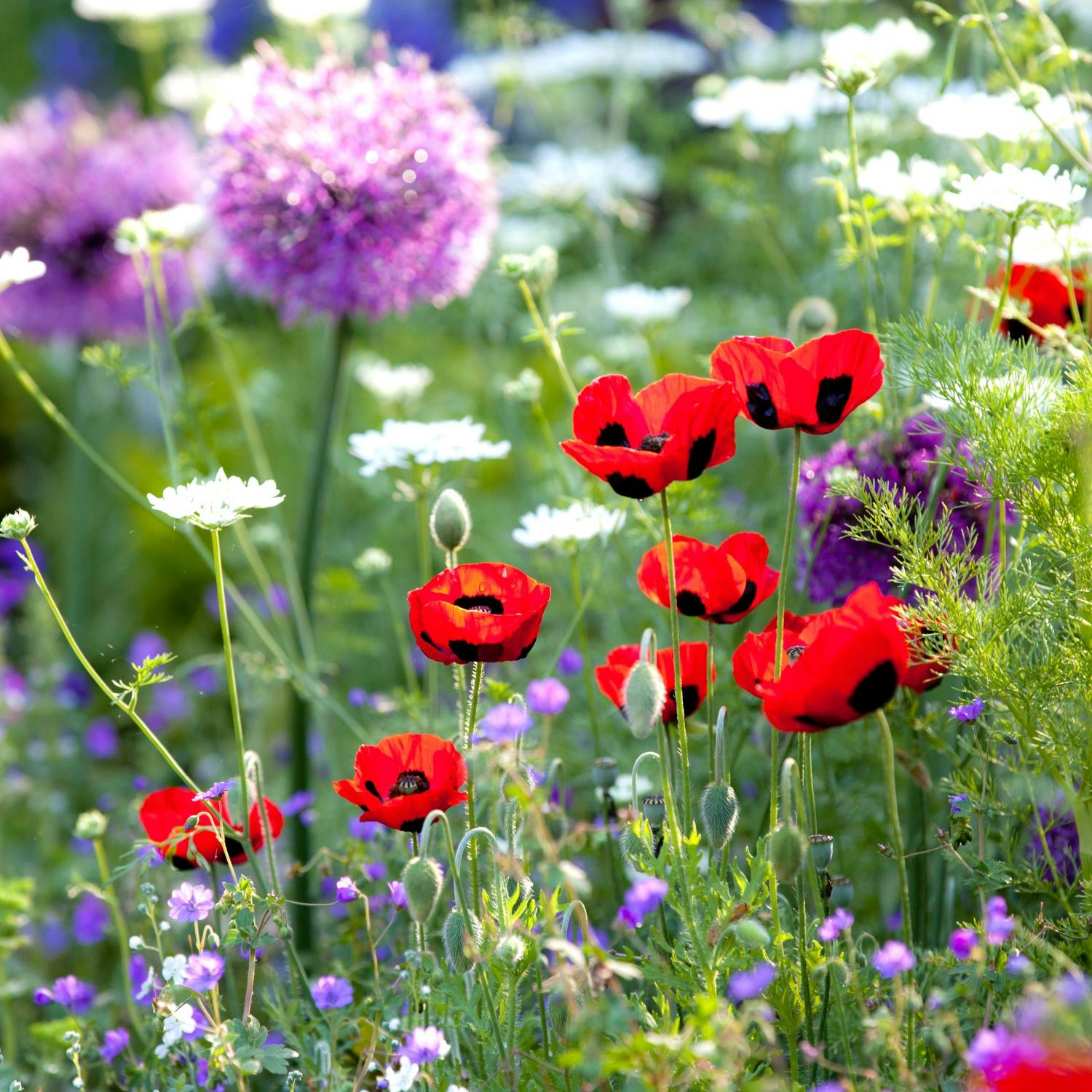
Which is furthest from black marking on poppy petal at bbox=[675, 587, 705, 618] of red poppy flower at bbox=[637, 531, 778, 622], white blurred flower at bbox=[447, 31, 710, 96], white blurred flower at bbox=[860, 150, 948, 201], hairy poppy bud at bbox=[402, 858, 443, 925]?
white blurred flower at bbox=[447, 31, 710, 96]

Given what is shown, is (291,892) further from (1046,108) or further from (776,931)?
(1046,108)

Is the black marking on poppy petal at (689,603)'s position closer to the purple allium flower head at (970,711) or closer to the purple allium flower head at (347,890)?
the purple allium flower head at (970,711)

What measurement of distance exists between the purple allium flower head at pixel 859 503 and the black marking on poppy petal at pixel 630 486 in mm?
394

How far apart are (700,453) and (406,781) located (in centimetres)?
42

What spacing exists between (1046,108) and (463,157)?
2.77 feet

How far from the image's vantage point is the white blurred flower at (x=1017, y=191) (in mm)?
1320

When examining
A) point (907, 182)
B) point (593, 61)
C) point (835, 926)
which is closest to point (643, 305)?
point (907, 182)

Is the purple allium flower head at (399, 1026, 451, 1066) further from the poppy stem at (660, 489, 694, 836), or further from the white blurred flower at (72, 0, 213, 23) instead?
the white blurred flower at (72, 0, 213, 23)

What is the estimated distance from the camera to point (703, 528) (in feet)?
5.97

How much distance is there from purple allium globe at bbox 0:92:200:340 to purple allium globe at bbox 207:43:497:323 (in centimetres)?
77

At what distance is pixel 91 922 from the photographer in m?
2.10

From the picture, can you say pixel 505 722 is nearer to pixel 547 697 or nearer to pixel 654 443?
pixel 654 443

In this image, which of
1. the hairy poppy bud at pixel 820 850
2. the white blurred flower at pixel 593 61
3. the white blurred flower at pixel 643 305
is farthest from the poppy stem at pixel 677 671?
the white blurred flower at pixel 593 61

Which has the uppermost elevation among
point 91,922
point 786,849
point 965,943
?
point 786,849
